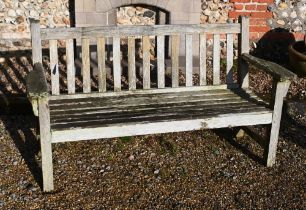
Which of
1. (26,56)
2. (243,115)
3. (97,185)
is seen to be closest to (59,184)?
(97,185)

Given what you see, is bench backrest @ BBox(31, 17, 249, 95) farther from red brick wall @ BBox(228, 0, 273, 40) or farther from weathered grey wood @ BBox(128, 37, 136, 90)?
red brick wall @ BBox(228, 0, 273, 40)

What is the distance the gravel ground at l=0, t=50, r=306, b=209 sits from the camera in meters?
3.74

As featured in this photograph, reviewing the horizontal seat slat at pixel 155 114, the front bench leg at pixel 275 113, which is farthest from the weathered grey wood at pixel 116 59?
the front bench leg at pixel 275 113

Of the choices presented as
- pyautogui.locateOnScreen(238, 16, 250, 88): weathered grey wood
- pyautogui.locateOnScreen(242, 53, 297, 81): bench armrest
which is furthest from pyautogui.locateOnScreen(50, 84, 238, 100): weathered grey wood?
pyautogui.locateOnScreen(242, 53, 297, 81): bench armrest

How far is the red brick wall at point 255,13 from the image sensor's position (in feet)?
21.4

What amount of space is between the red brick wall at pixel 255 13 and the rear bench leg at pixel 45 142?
3769mm

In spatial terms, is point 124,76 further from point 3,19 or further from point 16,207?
point 16,207

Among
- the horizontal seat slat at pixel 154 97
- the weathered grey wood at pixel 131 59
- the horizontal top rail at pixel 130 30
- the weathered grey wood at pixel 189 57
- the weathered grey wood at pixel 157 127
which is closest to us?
the weathered grey wood at pixel 157 127

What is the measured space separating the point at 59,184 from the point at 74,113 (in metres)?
0.59

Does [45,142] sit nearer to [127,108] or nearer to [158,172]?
[127,108]

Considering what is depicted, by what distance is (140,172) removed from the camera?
415 cm

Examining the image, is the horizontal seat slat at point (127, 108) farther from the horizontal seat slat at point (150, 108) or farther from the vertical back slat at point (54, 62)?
the vertical back slat at point (54, 62)

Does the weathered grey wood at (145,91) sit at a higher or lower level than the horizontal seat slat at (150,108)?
higher

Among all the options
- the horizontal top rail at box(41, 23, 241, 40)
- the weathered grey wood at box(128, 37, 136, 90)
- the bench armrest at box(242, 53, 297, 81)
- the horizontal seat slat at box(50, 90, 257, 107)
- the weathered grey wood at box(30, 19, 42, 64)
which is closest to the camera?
the bench armrest at box(242, 53, 297, 81)
